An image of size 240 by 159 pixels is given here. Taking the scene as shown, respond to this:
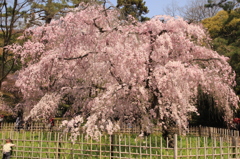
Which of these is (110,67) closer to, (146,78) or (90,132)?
(146,78)

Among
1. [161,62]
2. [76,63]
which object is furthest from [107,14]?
[161,62]

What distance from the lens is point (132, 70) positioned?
32.7 ft

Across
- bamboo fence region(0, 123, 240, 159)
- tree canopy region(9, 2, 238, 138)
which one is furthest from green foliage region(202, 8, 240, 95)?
bamboo fence region(0, 123, 240, 159)

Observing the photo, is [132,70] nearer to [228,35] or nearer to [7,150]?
[7,150]

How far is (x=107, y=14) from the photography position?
41.1 ft

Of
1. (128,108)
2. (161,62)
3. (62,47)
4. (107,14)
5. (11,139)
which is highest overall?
(107,14)

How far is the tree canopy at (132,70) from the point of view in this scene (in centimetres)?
955

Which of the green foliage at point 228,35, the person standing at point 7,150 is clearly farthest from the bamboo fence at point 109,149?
the green foliage at point 228,35

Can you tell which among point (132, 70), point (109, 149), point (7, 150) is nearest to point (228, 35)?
point (132, 70)

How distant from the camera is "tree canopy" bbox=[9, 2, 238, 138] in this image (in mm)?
9555

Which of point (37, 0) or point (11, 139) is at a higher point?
point (37, 0)

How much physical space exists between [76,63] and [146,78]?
3089 millimetres

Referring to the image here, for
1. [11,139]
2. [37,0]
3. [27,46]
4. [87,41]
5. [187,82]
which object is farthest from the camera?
[37,0]

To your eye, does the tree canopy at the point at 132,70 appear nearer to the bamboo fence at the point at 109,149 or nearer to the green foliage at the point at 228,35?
the bamboo fence at the point at 109,149
